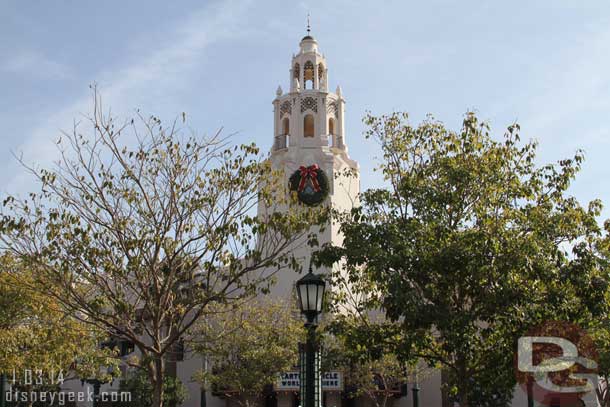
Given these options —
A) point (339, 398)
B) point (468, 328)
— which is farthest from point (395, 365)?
point (468, 328)

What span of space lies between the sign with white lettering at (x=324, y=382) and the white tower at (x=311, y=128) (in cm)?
583

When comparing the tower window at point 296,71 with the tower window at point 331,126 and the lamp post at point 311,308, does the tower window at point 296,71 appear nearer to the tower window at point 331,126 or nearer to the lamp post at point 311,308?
the tower window at point 331,126

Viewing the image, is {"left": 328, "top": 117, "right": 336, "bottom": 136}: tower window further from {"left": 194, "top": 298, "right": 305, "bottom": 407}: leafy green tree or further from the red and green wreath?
{"left": 194, "top": 298, "right": 305, "bottom": 407}: leafy green tree

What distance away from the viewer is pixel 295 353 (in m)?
32.1

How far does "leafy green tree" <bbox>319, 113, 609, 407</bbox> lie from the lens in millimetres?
13836

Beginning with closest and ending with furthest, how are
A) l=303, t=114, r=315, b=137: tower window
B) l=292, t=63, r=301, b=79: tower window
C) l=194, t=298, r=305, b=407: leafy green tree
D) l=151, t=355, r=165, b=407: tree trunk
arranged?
l=151, t=355, r=165, b=407: tree trunk, l=194, t=298, r=305, b=407: leafy green tree, l=303, t=114, r=315, b=137: tower window, l=292, t=63, r=301, b=79: tower window

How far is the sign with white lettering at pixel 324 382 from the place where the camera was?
41.6m

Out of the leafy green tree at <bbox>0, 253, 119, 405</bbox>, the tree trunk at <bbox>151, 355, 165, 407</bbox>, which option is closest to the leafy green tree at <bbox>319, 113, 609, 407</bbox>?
the tree trunk at <bbox>151, 355, 165, 407</bbox>

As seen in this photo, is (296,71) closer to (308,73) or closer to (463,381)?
(308,73)

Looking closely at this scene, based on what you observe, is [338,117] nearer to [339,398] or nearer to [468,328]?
[339,398]

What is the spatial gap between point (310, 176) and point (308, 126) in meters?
6.95

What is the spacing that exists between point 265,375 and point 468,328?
60.9 feet

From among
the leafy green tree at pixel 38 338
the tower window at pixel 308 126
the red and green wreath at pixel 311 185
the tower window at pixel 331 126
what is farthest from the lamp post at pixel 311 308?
the tower window at pixel 308 126

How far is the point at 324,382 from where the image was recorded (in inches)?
1639
